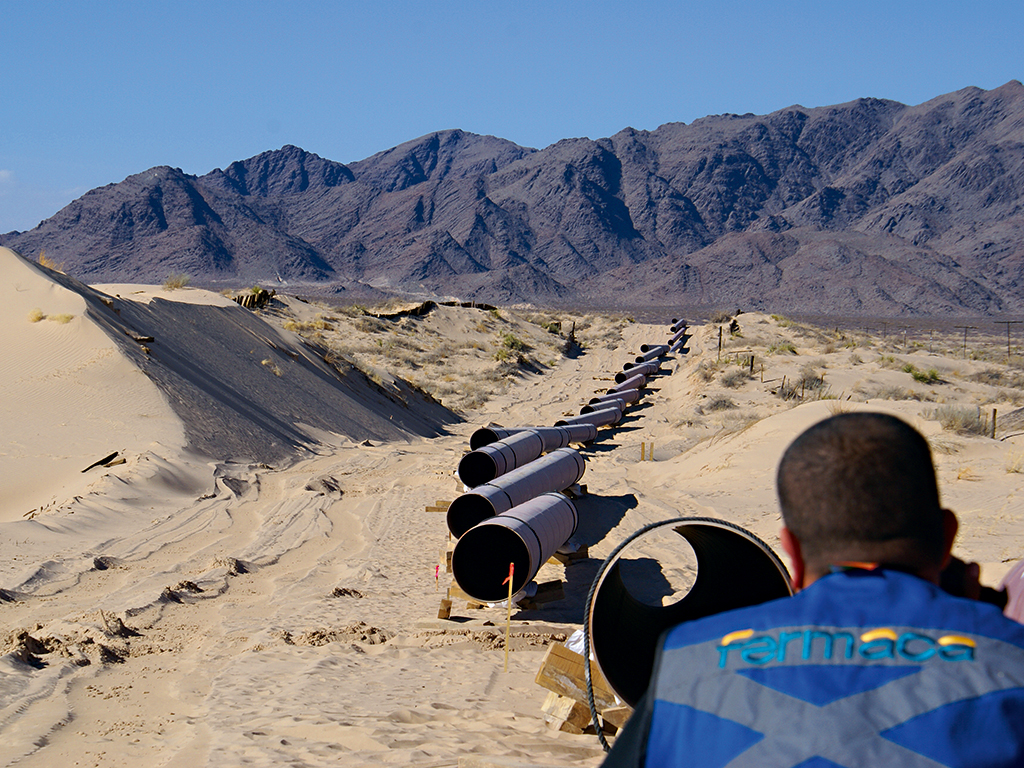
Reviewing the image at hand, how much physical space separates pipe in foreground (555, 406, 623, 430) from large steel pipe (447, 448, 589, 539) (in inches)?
330

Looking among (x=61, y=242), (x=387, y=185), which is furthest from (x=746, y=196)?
(x=61, y=242)

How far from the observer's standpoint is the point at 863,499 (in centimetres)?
158

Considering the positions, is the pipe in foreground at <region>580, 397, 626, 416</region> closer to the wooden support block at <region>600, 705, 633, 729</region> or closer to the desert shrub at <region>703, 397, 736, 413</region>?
the desert shrub at <region>703, 397, 736, 413</region>

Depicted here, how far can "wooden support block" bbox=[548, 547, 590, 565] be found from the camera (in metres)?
10.8

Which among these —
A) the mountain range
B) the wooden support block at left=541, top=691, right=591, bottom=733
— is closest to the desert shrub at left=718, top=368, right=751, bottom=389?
the wooden support block at left=541, top=691, right=591, bottom=733

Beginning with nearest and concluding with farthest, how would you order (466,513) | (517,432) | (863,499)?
(863,499) → (466,513) → (517,432)

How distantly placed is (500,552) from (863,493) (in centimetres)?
781

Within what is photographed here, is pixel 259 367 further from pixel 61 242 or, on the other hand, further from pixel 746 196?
pixel 746 196

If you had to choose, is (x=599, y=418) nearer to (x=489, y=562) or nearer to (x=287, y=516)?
(x=287, y=516)

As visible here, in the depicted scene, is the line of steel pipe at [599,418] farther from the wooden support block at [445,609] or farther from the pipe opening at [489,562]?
the wooden support block at [445,609]

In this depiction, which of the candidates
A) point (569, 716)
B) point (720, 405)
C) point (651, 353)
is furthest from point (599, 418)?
point (569, 716)

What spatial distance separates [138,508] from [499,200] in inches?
6004

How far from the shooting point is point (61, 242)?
139500 millimetres

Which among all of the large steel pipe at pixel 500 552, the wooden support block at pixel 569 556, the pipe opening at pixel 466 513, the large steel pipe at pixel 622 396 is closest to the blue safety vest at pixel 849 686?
the large steel pipe at pixel 500 552
